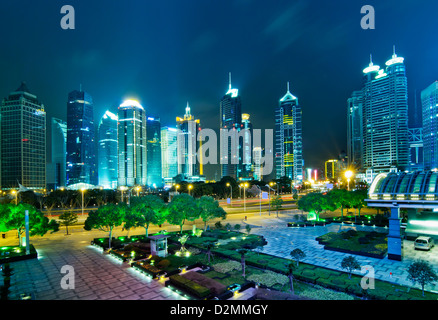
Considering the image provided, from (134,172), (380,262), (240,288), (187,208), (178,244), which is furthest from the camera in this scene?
(134,172)

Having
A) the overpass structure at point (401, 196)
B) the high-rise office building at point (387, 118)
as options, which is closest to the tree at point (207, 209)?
the overpass structure at point (401, 196)

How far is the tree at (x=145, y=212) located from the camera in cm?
3012

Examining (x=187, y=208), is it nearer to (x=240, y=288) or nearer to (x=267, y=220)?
(x=240, y=288)

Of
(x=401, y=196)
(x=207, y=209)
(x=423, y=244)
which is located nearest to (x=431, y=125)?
(x=423, y=244)

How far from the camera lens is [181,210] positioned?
3262cm

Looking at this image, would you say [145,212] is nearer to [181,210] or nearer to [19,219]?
[181,210]

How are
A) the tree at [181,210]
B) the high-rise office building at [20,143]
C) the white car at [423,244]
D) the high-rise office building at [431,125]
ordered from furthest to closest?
the high-rise office building at [431,125] < the high-rise office building at [20,143] < the tree at [181,210] < the white car at [423,244]

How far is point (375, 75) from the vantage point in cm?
17912

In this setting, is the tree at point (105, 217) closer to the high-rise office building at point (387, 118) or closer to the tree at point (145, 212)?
the tree at point (145, 212)

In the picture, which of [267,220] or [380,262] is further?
[267,220]

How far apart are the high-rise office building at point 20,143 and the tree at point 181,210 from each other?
4993 inches

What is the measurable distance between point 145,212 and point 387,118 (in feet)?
593
